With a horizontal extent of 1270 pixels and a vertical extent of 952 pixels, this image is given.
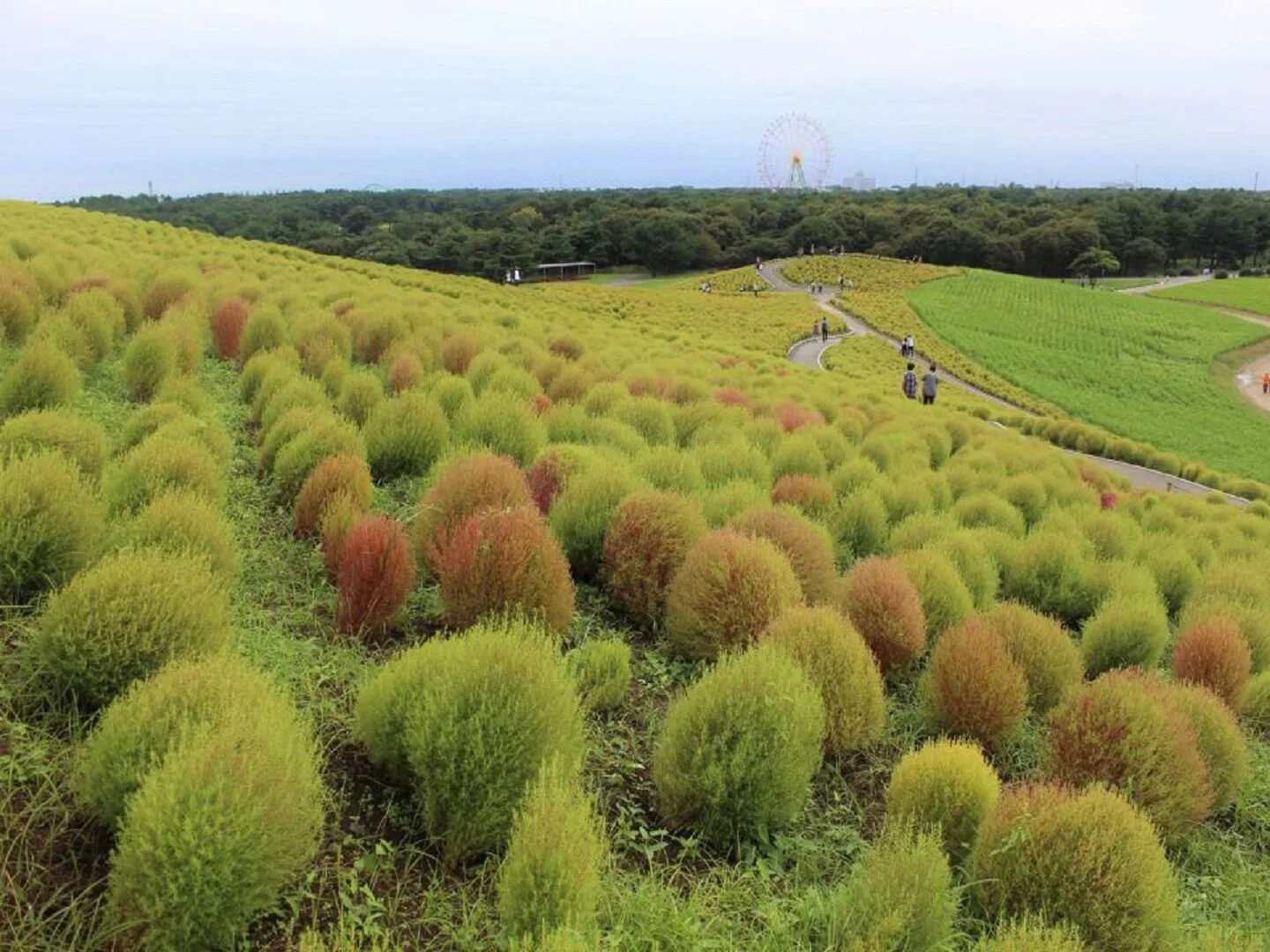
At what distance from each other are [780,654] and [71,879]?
289 centimetres

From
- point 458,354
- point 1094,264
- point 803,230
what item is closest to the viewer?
point 458,354

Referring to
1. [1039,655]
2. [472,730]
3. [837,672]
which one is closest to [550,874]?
[472,730]

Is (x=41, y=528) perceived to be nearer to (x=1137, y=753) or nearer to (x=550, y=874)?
(x=550, y=874)

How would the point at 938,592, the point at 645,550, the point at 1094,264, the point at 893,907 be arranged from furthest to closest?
the point at 1094,264, the point at 938,592, the point at 645,550, the point at 893,907

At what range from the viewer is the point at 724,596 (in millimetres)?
5109

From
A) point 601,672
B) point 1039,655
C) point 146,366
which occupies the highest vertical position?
point 146,366

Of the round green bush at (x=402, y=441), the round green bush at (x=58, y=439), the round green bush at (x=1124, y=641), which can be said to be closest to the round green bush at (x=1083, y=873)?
the round green bush at (x=1124, y=641)

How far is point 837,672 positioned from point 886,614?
3.72 feet

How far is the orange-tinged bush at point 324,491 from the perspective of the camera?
18.8ft

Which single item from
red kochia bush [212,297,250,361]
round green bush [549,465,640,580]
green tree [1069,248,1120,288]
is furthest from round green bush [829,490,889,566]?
green tree [1069,248,1120,288]

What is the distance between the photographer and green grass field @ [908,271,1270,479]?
36531mm

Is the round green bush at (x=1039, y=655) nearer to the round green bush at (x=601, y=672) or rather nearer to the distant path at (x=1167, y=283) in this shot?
the round green bush at (x=601, y=672)

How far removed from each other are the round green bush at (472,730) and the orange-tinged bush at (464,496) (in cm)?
185

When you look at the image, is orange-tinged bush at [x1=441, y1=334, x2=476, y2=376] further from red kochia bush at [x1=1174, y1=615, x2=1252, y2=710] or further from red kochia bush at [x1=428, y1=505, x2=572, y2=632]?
red kochia bush at [x1=1174, y1=615, x2=1252, y2=710]
